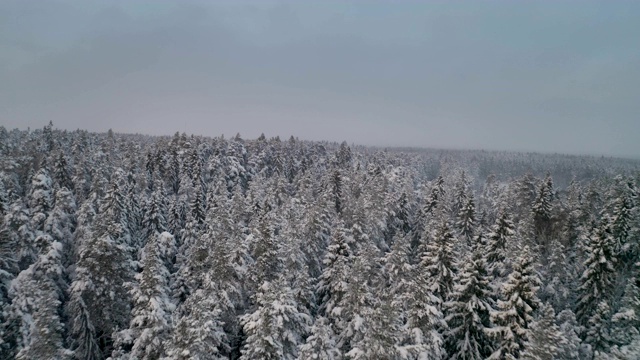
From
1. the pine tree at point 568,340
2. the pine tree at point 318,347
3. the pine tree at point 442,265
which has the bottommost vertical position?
the pine tree at point 568,340

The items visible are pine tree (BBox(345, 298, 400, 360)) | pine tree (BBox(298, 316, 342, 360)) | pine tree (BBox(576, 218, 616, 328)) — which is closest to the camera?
pine tree (BBox(345, 298, 400, 360))

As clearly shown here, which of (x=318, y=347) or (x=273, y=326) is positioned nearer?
(x=318, y=347)

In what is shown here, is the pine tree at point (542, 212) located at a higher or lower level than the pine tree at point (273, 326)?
higher

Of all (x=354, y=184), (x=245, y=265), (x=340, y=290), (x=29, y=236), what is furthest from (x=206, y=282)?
(x=354, y=184)

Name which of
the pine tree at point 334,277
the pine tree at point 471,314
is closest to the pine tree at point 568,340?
the pine tree at point 471,314

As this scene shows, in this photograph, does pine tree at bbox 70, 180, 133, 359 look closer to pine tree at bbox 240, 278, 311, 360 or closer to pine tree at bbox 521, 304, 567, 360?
pine tree at bbox 240, 278, 311, 360

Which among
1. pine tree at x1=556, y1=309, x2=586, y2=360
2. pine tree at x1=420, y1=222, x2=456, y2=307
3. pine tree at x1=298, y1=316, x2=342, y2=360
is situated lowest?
pine tree at x1=556, y1=309, x2=586, y2=360

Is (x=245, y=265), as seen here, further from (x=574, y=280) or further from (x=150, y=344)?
(x=574, y=280)

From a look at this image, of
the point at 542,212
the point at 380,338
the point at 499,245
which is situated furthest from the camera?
the point at 542,212

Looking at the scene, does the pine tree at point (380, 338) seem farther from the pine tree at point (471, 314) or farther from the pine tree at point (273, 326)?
the pine tree at point (471, 314)

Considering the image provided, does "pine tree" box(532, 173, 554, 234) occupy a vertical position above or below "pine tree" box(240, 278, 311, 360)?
above

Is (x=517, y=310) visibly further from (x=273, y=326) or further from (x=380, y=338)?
(x=273, y=326)

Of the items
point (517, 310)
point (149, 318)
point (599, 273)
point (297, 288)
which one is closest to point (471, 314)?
point (517, 310)

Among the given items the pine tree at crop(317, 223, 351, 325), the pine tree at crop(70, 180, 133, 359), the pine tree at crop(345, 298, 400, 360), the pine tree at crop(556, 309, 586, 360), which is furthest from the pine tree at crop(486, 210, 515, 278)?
the pine tree at crop(70, 180, 133, 359)
